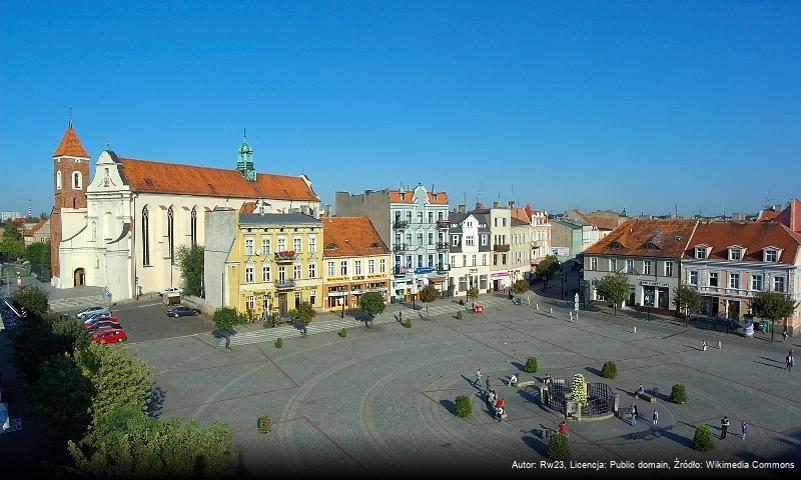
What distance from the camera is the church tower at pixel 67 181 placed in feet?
226

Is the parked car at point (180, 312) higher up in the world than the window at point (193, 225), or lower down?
lower down

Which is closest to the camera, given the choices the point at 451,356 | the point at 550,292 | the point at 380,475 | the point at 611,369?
the point at 380,475

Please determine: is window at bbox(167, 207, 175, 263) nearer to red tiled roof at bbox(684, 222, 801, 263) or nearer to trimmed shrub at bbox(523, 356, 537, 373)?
trimmed shrub at bbox(523, 356, 537, 373)

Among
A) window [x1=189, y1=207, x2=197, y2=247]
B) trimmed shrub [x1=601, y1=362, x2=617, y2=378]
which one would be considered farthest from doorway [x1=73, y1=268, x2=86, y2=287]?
trimmed shrub [x1=601, y1=362, x2=617, y2=378]

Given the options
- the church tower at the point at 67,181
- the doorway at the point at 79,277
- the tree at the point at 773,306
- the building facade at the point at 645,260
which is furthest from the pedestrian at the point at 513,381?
the church tower at the point at 67,181

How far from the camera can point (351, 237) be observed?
56406mm

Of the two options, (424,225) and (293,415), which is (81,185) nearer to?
(424,225)

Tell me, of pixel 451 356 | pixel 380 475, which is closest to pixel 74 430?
pixel 380 475

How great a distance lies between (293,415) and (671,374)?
22.5 metres

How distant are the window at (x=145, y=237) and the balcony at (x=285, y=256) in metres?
21.2

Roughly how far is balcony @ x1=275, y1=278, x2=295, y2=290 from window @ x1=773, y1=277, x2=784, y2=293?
4109 centimetres

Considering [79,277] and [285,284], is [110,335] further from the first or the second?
[79,277]

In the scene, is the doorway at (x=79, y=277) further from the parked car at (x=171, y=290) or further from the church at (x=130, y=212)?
the parked car at (x=171, y=290)

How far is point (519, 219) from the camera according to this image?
78250 mm
